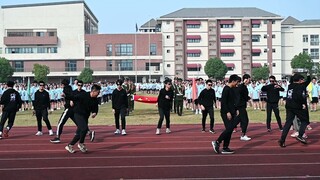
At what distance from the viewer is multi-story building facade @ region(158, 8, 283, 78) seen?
9244 cm

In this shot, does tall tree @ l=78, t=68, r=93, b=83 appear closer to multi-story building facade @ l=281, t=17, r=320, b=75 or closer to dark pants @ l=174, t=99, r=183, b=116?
multi-story building facade @ l=281, t=17, r=320, b=75

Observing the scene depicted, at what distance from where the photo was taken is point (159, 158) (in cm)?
1023

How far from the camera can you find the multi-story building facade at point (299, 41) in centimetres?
9819

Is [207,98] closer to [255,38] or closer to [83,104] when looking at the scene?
[83,104]

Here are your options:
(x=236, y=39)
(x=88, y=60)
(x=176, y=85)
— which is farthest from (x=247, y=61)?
(x=176, y=85)

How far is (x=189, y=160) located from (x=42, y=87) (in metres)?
6.84

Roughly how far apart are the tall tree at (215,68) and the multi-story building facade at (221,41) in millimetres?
6918

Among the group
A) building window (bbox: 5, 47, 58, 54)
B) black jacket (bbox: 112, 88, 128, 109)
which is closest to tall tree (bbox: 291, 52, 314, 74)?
building window (bbox: 5, 47, 58, 54)

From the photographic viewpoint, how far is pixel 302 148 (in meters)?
11.4

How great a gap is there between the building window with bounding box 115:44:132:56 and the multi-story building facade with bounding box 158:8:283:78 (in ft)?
23.9

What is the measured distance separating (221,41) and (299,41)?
62.2ft

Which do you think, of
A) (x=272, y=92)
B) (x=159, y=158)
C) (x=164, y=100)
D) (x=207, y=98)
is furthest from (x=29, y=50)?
(x=159, y=158)

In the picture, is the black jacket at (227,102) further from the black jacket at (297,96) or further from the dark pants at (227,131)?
the black jacket at (297,96)

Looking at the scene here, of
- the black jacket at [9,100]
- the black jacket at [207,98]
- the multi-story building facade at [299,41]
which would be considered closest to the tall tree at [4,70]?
the multi-story building facade at [299,41]
